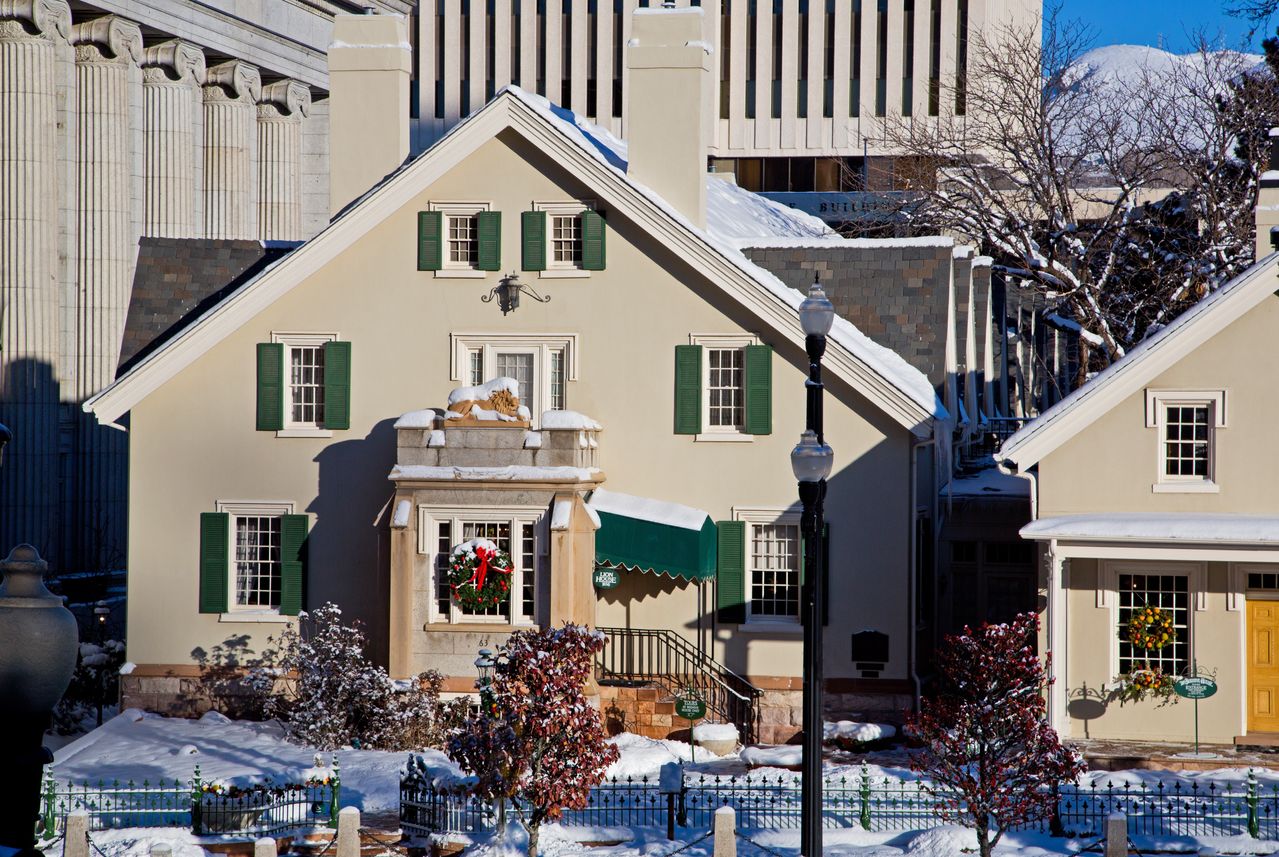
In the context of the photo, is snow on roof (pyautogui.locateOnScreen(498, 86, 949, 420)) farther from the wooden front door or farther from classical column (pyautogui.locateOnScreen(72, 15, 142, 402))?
classical column (pyautogui.locateOnScreen(72, 15, 142, 402))

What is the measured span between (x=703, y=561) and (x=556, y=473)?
2673 mm

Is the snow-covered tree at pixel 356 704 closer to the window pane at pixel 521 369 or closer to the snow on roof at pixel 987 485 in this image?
the window pane at pixel 521 369

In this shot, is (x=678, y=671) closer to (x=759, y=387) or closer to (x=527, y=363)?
(x=759, y=387)

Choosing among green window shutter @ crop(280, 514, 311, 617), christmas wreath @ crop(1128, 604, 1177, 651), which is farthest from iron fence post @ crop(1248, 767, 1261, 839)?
green window shutter @ crop(280, 514, 311, 617)

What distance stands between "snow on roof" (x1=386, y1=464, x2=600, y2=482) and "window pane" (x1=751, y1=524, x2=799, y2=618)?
3.08 m

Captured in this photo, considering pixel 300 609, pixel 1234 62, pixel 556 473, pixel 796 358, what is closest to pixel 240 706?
pixel 300 609

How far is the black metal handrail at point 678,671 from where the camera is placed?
26422 millimetres

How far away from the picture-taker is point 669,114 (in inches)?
1090

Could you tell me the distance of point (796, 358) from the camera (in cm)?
2675

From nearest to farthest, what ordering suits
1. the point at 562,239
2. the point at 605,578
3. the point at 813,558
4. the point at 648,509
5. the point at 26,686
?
the point at 26,686 → the point at 813,558 → the point at 605,578 → the point at 648,509 → the point at 562,239

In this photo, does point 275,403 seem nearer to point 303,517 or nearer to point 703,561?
point 303,517

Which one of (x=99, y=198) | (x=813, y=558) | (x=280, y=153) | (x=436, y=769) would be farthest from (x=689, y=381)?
(x=280, y=153)

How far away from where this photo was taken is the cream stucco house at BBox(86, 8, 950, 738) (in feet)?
86.1

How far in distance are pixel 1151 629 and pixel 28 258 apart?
1114 inches
